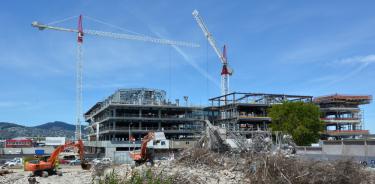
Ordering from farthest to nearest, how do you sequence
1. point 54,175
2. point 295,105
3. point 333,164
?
1. point 295,105
2. point 54,175
3. point 333,164

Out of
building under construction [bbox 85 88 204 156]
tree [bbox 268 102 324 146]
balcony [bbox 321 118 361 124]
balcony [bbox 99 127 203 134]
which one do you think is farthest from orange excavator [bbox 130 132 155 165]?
balcony [bbox 321 118 361 124]

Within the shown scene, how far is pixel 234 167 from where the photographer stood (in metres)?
24.2

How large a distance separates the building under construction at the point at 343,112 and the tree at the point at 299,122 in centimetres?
3782

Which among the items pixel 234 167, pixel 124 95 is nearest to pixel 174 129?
pixel 124 95

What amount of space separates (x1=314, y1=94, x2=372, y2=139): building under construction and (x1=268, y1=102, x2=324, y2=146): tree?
124 ft

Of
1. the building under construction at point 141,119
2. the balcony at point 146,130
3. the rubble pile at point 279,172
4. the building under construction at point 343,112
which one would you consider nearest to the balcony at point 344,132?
the building under construction at point 343,112

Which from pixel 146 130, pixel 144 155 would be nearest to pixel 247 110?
pixel 146 130

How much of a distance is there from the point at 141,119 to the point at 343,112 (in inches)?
2120

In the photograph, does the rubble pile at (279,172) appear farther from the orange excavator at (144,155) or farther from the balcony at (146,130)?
the balcony at (146,130)

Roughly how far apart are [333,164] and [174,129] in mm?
81065

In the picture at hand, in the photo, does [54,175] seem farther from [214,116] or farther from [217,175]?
[214,116]

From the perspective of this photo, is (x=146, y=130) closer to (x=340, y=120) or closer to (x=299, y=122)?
(x=299, y=122)

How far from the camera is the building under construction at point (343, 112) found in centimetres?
10619

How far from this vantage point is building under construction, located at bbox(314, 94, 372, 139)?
10619cm
